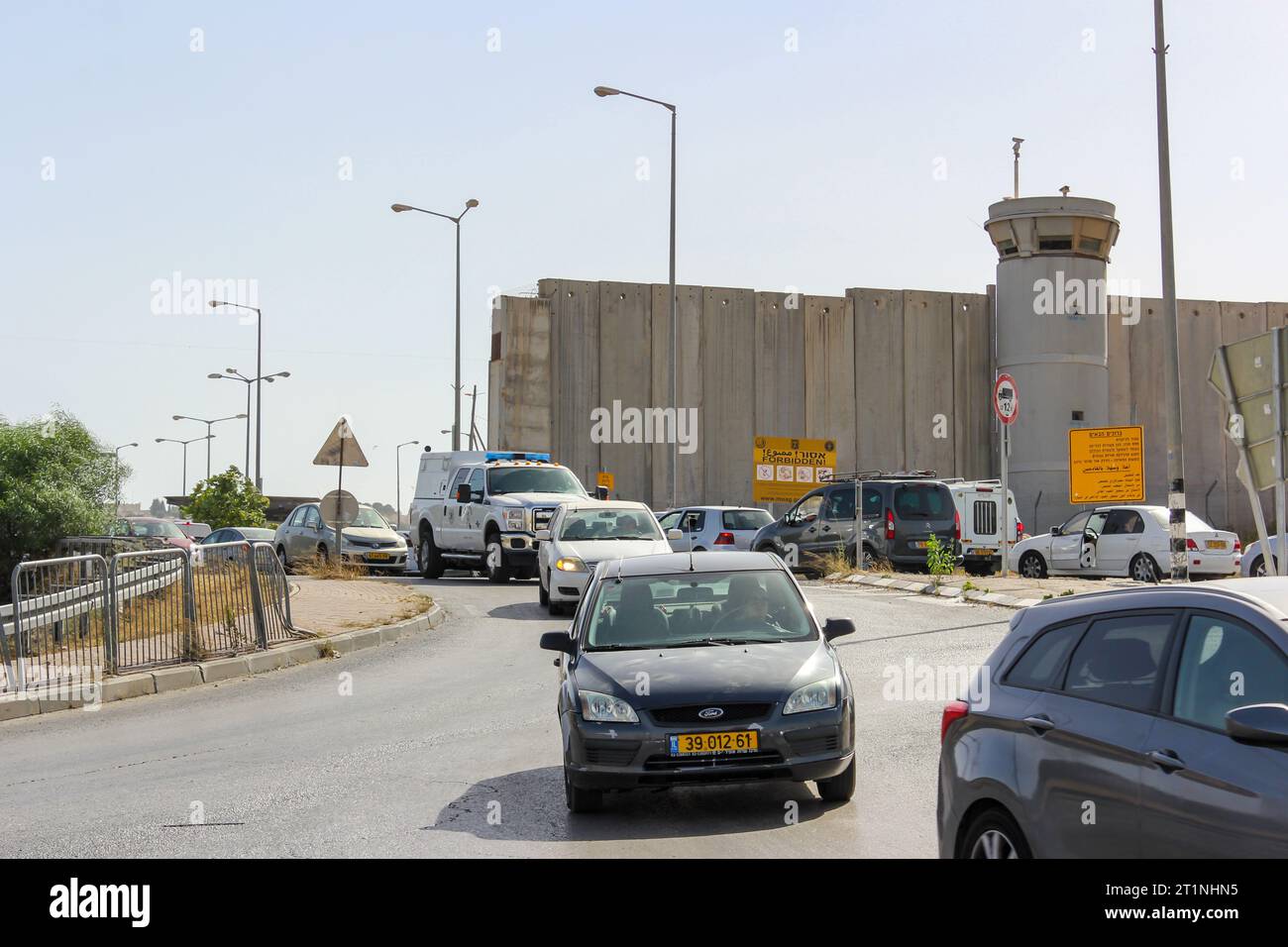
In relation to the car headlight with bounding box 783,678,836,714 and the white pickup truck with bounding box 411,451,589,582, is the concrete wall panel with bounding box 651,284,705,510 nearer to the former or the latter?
the white pickup truck with bounding box 411,451,589,582

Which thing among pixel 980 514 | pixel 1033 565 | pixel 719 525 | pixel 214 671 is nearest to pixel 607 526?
pixel 214 671

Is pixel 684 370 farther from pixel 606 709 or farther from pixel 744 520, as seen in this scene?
pixel 606 709

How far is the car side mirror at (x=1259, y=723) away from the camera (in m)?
3.85

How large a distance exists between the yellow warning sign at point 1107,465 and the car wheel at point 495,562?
40.5 ft

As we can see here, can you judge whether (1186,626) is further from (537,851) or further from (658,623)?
(658,623)

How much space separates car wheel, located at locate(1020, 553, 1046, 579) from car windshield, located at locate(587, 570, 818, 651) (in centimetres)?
2166

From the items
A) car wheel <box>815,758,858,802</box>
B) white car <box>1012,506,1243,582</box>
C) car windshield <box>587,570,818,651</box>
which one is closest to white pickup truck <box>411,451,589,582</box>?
white car <box>1012,506,1243,582</box>

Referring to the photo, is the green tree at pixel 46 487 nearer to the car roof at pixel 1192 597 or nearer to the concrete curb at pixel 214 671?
the concrete curb at pixel 214 671

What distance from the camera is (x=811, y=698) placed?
7852 mm

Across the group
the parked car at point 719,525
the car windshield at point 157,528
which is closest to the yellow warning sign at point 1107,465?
the parked car at point 719,525
